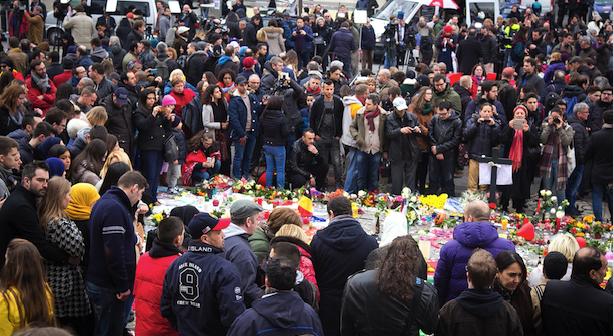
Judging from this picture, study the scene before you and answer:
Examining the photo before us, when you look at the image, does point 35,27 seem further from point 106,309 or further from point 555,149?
point 106,309

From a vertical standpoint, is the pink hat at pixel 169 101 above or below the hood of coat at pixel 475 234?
above

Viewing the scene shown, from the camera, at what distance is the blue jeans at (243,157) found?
34.0 ft

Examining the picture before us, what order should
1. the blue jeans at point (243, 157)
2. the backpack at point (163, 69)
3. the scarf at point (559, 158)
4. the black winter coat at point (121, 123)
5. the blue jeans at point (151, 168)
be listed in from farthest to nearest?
the backpack at point (163, 69), the blue jeans at point (243, 157), the scarf at point (559, 158), the blue jeans at point (151, 168), the black winter coat at point (121, 123)

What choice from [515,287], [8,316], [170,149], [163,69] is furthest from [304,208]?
[163,69]

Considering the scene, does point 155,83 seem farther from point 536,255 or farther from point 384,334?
point 384,334

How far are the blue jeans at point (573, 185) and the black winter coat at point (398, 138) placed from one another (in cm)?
237

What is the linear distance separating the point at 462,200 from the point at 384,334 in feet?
16.7

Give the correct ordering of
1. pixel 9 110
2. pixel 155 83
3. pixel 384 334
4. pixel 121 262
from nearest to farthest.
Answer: pixel 384 334, pixel 121 262, pixel 9 110, pixel 155 83

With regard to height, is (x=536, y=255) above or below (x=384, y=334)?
→ below

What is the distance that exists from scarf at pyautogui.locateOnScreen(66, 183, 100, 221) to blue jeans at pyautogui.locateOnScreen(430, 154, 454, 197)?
5.88 metres

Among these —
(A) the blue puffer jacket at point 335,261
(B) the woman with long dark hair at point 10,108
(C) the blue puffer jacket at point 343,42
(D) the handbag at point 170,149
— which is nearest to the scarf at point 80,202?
(A) the blue puffer jacket at point 335,261

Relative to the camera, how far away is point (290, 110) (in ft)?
34.5

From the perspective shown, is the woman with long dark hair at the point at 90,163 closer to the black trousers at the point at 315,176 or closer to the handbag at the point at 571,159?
the black trousers at the point at 315,176

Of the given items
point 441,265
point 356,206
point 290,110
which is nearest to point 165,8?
point 290,110
